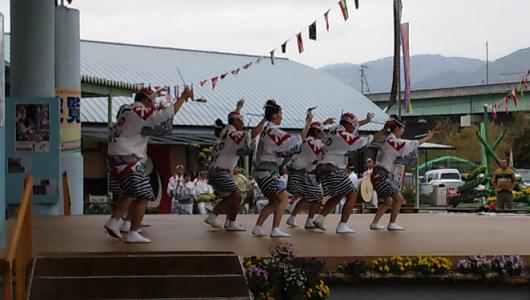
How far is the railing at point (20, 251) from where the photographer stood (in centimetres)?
669

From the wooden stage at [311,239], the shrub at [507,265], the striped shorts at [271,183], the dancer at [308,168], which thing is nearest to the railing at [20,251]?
the wooden stage at [311,239]

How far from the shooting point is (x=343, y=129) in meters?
12.8

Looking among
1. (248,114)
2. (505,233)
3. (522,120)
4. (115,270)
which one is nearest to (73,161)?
(505,233)

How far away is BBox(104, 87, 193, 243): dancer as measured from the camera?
10406mm

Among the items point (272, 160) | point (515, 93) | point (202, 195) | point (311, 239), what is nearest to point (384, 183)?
point (272, 160)

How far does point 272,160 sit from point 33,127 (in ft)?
15.1

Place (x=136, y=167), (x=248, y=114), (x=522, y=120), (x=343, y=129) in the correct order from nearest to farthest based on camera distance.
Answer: (x=136, y=167), (x=343, y=129), (x=248, y=114), (x=522, y=120)

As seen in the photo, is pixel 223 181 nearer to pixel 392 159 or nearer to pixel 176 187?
pixel 392 159

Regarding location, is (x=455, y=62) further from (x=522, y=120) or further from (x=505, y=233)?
(x=505, y=233)

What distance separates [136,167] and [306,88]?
2723cm

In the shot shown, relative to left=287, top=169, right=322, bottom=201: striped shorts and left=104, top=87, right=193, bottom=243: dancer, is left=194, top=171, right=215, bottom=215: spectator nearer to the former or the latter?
left=287, top=169, right=322, bottom=201: striped shorts

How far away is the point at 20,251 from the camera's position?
24.6 ft

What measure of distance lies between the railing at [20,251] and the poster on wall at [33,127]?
20.6 ft

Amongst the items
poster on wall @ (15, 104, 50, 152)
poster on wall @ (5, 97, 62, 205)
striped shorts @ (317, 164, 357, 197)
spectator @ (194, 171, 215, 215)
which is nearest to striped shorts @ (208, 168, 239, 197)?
striped shorts @ (317, 164, 357, 197)
